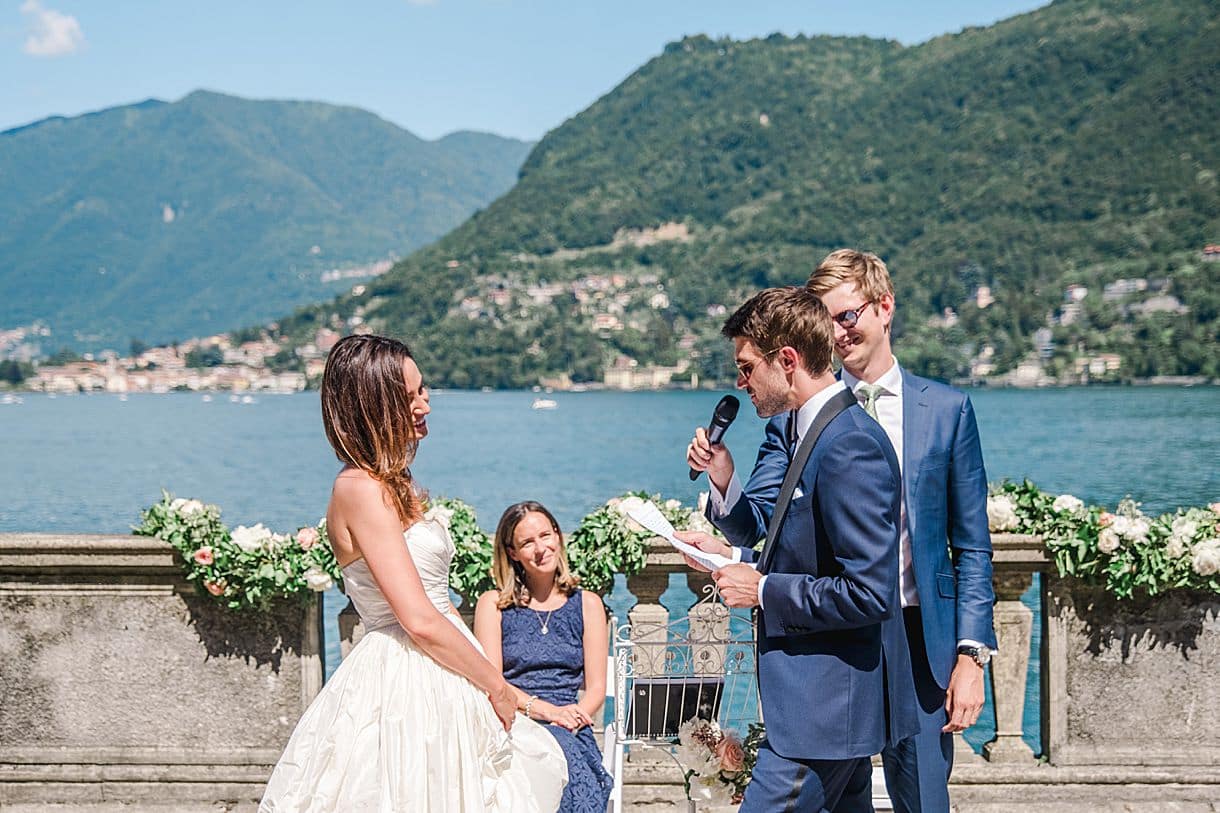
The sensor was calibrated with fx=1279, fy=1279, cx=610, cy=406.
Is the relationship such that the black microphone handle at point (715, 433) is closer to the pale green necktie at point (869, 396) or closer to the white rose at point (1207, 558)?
the pale green necktie at point (869, 396)

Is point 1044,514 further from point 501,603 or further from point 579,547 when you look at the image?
point 501,603

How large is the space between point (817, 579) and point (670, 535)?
0.40 meters

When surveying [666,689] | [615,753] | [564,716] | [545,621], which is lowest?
[615,753]

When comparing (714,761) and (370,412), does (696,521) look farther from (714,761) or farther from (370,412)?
(370,412)

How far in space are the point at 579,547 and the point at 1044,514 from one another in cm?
158

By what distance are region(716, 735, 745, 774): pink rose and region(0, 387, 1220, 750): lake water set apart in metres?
7.88

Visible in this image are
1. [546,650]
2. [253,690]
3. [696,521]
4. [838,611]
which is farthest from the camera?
[696,521]

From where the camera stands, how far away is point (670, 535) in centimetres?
296

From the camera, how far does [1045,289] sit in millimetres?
Answer: 115750

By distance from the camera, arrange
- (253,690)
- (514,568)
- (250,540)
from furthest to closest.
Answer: (253,690) → (250,540) → (514,568)

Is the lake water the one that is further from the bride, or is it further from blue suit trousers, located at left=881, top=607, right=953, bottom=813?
the bride

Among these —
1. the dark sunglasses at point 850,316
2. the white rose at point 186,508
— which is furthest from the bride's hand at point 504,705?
the white rose at point 186,508

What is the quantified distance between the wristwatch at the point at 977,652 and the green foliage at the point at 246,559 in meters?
2.14

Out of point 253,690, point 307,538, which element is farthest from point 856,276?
point 253,690
